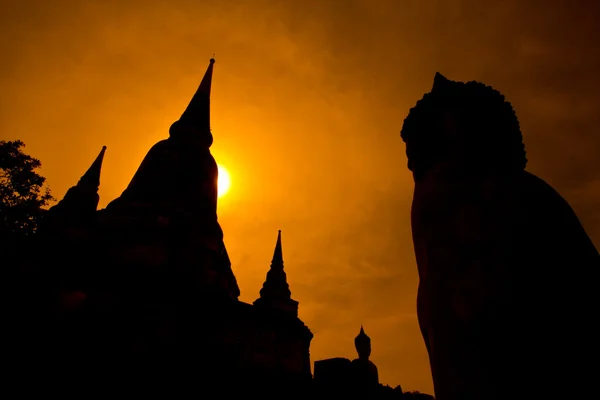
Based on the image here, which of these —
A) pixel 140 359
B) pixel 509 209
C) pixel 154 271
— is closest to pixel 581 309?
pixel 509 209

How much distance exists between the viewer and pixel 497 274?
2.67 meters

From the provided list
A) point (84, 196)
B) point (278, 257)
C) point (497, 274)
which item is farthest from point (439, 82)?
point (278, 257)

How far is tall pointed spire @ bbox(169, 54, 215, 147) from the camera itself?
59.0 ft

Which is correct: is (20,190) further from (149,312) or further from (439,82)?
(439,82)

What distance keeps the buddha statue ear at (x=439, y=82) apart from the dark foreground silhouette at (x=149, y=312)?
27.5 ft

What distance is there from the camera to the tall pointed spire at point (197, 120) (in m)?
18.0

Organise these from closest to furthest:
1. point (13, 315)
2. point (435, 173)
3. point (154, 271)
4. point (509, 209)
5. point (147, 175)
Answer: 1. point (509, 209)
2. point (435, 173)
3. point (13, 315)
4. point (154, 271)
5. point (147, 175)

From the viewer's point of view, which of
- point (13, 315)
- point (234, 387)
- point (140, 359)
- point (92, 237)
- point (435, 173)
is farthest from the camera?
point (92, 237)

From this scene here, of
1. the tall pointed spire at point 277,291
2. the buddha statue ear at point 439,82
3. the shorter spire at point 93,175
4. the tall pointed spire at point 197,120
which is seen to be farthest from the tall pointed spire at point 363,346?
the buddha statue ear at point 439,82

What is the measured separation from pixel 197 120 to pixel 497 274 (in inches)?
695

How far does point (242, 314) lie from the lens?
12.9 meters

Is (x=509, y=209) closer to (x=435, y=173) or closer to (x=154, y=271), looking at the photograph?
(x=435, y=173)

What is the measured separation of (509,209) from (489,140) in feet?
2.91

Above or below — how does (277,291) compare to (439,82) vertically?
above
